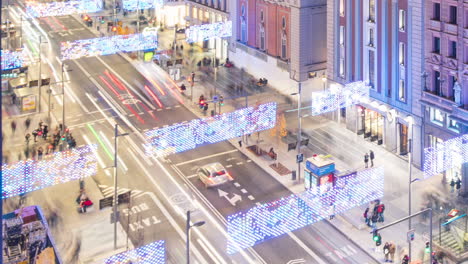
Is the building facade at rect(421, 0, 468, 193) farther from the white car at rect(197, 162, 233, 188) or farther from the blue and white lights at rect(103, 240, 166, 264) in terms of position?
the blue and white lights at rect(103, 240, 166, 264)

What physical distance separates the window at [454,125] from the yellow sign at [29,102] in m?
47.7

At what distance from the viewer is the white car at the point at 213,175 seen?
190 feet

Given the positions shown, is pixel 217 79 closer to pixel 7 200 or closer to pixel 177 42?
pixel 177 42

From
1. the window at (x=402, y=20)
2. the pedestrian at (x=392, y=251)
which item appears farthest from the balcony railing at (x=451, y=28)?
the pedestrian at (x=392, y=251)

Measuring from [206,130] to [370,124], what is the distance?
55.7 feet

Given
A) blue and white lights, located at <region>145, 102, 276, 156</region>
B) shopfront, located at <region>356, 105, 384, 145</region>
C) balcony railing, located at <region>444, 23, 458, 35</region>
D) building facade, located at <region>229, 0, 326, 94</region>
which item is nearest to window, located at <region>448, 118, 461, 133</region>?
balcony railing, located at <region>444, 23, 458, 35</region>

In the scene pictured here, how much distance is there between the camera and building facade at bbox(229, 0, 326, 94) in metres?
77.6

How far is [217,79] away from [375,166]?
34525 mm

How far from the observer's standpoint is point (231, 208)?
178 ft

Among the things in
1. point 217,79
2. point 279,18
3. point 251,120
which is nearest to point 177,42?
point 217,79

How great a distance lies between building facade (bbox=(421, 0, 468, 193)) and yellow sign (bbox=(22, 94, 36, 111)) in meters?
45.2

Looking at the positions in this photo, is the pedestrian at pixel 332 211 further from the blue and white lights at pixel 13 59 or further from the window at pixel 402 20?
the blue and white lights at pixel 13 59

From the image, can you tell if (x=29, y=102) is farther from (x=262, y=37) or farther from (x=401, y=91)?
(x=401, y=91)

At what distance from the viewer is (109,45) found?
335ft
